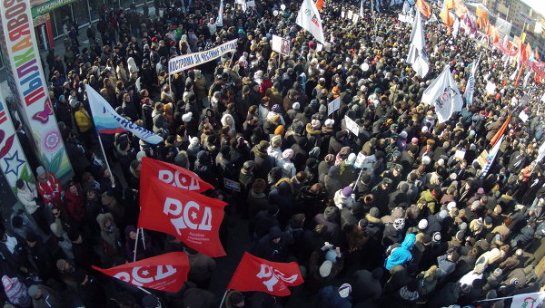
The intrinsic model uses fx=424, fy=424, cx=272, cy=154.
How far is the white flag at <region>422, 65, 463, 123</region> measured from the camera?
1116cm

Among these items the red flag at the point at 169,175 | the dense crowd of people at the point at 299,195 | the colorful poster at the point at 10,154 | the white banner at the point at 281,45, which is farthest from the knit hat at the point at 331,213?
the white banner at the point at 281,45

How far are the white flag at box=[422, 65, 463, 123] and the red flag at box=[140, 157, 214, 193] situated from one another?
7.54 m

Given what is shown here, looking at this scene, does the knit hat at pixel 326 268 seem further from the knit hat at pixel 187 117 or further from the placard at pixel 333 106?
the placard at pixel 333 106

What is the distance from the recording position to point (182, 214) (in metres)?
5.15

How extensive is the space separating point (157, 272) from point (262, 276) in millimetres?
1213

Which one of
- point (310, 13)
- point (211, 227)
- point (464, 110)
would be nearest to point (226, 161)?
point (211, 227)

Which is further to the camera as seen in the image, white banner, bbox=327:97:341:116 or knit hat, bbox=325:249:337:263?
white banner, bbox=327:97:341:116

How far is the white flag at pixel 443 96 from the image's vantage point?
11164mm

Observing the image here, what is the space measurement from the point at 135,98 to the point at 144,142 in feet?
8.93

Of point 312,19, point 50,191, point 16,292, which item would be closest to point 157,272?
point 16,292

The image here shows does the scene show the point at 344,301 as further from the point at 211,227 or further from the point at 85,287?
the point at 85,287

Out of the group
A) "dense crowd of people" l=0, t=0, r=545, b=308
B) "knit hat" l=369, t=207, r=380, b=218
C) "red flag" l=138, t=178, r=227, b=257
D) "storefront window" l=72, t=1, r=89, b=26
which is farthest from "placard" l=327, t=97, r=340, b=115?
"storefront window" l=72, t=1, r=89, b=26

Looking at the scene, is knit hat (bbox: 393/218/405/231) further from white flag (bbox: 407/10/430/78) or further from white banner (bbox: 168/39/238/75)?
white flag (bbox: 407/10/430/78)

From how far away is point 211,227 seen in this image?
5336 millimetres
